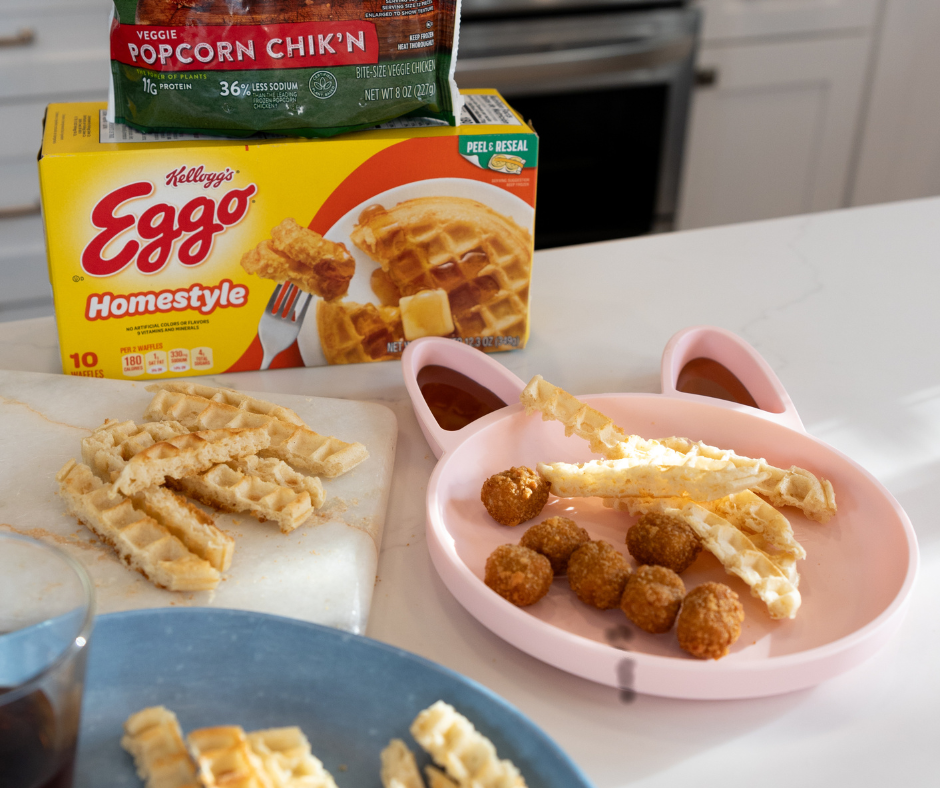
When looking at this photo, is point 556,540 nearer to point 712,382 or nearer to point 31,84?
point 712,382

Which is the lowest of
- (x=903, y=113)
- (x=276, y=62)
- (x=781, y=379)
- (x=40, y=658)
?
(x=903, y=113)

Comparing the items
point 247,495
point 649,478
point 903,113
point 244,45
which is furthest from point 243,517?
point 903,113

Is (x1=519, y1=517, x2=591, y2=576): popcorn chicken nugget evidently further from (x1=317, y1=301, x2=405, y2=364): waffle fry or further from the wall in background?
the wall in background

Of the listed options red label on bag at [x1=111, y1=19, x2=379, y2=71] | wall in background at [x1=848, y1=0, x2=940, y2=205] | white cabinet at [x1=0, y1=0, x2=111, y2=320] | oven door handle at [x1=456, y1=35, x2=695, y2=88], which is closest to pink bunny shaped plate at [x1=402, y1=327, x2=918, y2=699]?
red label on bag at [x1=111, y1=19, x2=379, y2=71]

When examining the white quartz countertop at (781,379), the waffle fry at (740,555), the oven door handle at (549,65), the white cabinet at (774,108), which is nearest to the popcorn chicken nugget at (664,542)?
the waffle fry at (740,555)

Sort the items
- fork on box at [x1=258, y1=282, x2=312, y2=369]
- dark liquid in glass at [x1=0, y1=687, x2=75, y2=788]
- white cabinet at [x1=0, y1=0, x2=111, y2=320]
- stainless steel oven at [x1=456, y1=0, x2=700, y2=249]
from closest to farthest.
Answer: dark liquid in glass at [x1=0, y1=687, x2=75, y2=788], fork on box at [x1=258, y1=282, x2=312, y2=369], white cabinet at [x1=0, y1=0, x2=111, y2=320], stainless steel oven at [x1=456, y1=0, x2=700, y2=249]

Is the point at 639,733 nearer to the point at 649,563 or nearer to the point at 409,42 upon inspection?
the point at 649,563
